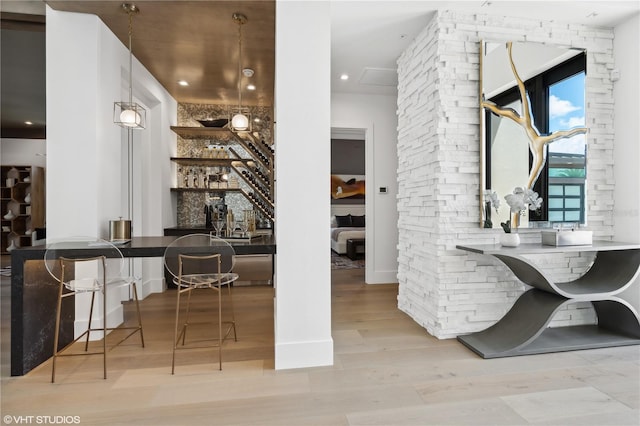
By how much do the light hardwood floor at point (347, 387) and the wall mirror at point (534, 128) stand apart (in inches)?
48.0

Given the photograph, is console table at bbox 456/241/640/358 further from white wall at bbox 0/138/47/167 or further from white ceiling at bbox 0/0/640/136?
white wall at bbox 0/138/47/167

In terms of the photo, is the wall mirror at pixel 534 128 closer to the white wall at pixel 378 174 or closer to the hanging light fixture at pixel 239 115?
the white wall at pixel 378 174

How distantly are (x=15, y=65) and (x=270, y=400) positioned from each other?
5483 millimetres

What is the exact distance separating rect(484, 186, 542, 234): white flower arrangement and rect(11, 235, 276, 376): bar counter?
1958 mm

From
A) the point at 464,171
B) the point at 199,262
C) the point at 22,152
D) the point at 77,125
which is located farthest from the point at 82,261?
the point at 22,152

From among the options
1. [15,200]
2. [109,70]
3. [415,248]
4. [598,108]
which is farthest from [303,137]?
[15,200]

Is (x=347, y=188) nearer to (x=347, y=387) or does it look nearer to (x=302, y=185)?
(x=302, y=185)

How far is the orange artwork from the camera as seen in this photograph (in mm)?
8977

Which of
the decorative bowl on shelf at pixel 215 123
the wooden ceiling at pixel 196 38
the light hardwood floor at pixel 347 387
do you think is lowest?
the light hardwood floor at pixel 347 387

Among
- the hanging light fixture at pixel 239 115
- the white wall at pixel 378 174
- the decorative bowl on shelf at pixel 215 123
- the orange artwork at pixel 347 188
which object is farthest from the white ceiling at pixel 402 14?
the orange artwork at pixel 347 188

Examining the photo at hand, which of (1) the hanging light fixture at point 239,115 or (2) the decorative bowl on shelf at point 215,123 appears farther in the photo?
(2) the decorative bowl on shelf at point 215,123

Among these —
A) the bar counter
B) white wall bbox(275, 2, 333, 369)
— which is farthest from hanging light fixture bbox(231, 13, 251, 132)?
the bar counter

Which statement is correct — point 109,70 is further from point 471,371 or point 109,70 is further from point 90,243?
point 471,371

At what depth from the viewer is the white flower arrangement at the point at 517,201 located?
2725 millimetres
